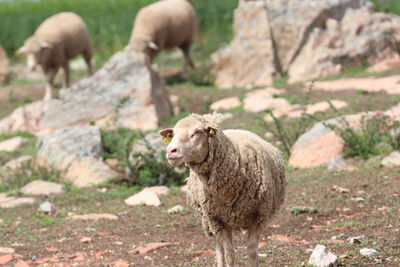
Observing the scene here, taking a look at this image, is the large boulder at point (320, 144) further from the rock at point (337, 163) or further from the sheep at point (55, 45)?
the sheep at point (55, 45)

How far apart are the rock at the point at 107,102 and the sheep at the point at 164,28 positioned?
3.18 metres

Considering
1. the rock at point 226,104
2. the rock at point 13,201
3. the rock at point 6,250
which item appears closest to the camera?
the rock at point 6,250

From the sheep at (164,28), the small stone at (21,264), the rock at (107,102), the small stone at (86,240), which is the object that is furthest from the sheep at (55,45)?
the small stone at (21,264)

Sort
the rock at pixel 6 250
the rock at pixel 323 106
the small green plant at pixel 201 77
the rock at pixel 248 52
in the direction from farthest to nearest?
the small green plant at pixel 201 77, the rock at pixel 248 52, the rock at pixel 323 106, the rock at pixel 6 250

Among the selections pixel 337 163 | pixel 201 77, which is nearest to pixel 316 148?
pixel 337 163

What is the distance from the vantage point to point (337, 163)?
32.3ft

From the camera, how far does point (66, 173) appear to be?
11055mm

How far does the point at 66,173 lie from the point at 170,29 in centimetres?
873

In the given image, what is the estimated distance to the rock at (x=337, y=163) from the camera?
9789 millimetres

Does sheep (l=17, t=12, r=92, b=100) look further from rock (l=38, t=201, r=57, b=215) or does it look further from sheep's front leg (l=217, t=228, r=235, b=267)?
sheep's front leg (l=217, t=228, r=235, b=267)

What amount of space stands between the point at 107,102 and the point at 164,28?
4.91m

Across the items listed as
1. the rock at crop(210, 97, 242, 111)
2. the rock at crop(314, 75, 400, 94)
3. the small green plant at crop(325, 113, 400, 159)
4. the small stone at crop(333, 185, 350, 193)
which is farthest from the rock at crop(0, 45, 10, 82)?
the small stone at crop(333, 185, 350, 193)

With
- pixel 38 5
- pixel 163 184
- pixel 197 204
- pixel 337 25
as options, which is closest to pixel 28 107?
pixel 163 184

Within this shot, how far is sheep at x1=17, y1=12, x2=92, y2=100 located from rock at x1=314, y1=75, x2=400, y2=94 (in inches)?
267
